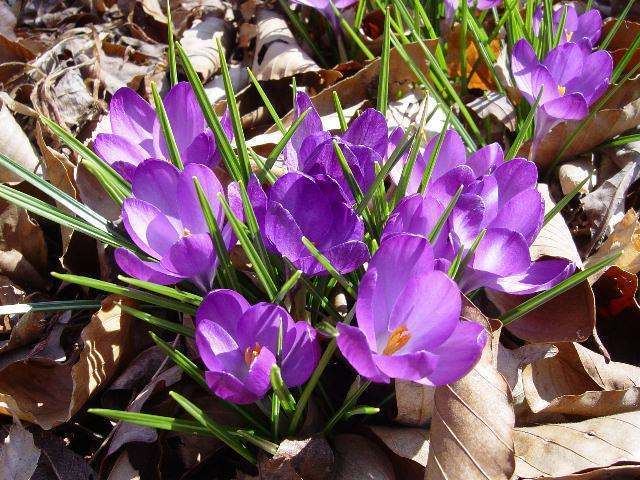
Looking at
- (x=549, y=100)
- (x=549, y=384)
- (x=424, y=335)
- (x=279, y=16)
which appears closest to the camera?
(x=424, y=335)

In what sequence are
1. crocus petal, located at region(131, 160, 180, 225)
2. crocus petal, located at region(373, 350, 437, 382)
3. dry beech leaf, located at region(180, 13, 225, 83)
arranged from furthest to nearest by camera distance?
dry beech leaf, located at region(180, 13, 225, 83), crocus petal, located at region(131, 160, 180, 225), crocus petal, located at region(373, 350, 437, 382)

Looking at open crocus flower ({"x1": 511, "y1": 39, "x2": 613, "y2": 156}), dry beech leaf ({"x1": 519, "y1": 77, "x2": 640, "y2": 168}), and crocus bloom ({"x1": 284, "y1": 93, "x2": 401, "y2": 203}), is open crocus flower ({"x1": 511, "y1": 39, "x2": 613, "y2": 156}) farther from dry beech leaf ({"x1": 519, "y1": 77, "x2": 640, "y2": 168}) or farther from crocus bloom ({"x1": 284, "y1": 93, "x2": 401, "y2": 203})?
crocus bloom ({"x1": 284, "y1": 93, "x2": 401, "y2": 203})

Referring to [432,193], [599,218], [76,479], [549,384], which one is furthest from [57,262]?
[599,218]

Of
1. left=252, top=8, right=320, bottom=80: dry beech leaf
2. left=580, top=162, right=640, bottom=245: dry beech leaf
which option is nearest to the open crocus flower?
left=580, top=162, right=640, bottom=245: dry beech leaf

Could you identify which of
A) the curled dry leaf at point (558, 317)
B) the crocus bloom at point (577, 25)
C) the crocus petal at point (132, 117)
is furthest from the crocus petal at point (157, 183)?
the crocus bloom at point (577, 25)

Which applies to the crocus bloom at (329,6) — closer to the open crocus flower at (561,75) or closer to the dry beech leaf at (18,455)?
the open crocus flower at (561,75)

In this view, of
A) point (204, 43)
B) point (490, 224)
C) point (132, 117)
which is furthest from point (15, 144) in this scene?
point (490, 224)

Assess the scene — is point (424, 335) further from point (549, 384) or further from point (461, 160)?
point (549, 384)
